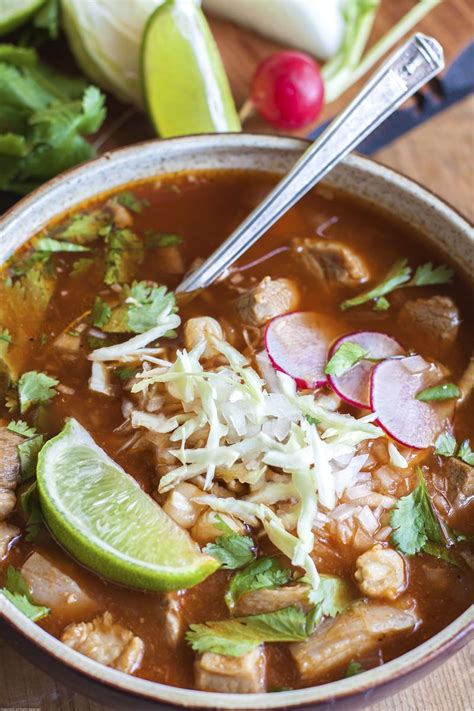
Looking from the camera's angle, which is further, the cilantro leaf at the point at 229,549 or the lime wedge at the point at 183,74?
the lime wedge at the point at 183,74

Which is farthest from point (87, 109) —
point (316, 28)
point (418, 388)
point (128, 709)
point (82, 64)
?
point (128, 709)

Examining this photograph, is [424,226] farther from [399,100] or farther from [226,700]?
[226,700]

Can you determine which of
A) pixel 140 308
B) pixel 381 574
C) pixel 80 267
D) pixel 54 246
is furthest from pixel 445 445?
pixel 54 246

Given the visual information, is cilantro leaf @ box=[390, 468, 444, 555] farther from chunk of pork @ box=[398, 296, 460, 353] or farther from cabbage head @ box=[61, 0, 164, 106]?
cabbage head @ box=[61, 0, 164, 106]

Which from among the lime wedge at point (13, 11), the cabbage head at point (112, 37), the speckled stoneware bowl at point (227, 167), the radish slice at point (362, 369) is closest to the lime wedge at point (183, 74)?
the cabbage head at point (112, 37)

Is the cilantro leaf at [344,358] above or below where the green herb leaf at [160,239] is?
below

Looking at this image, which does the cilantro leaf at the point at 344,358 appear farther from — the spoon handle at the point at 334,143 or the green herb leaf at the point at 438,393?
the spoon handle at the point at 334,143
